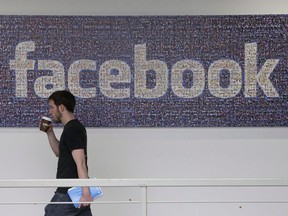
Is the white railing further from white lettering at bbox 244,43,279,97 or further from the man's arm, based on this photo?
white lettering at bbox 244,43,279,97

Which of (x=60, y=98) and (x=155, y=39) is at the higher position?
(x=155, y=39)

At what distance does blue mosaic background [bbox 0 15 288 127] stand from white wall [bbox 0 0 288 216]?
6 centimetres

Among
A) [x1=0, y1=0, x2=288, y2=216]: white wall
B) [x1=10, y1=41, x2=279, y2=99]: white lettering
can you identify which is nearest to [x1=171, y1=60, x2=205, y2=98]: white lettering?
[x1=10, y1=41, x2=279, y2=99]: white lettering

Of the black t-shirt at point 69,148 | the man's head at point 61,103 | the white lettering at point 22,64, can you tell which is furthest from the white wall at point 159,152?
the black t-shirt at point 69,148

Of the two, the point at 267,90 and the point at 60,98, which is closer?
the point at 60,98

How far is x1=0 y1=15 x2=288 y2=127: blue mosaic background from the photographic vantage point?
3381mm

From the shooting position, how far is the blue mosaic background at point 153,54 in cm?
338

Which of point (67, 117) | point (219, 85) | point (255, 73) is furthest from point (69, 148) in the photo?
point (255, 73)

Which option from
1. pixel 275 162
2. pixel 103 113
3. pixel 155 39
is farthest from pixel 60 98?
pixel 275 162

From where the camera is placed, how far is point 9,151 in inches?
135

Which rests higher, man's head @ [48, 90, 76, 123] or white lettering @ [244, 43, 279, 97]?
white lettering @ [244, 43, 279, 97]

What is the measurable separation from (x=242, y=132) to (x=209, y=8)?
0.76 m

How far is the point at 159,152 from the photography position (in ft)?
11.3

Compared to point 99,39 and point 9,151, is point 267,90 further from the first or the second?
point 9,151
